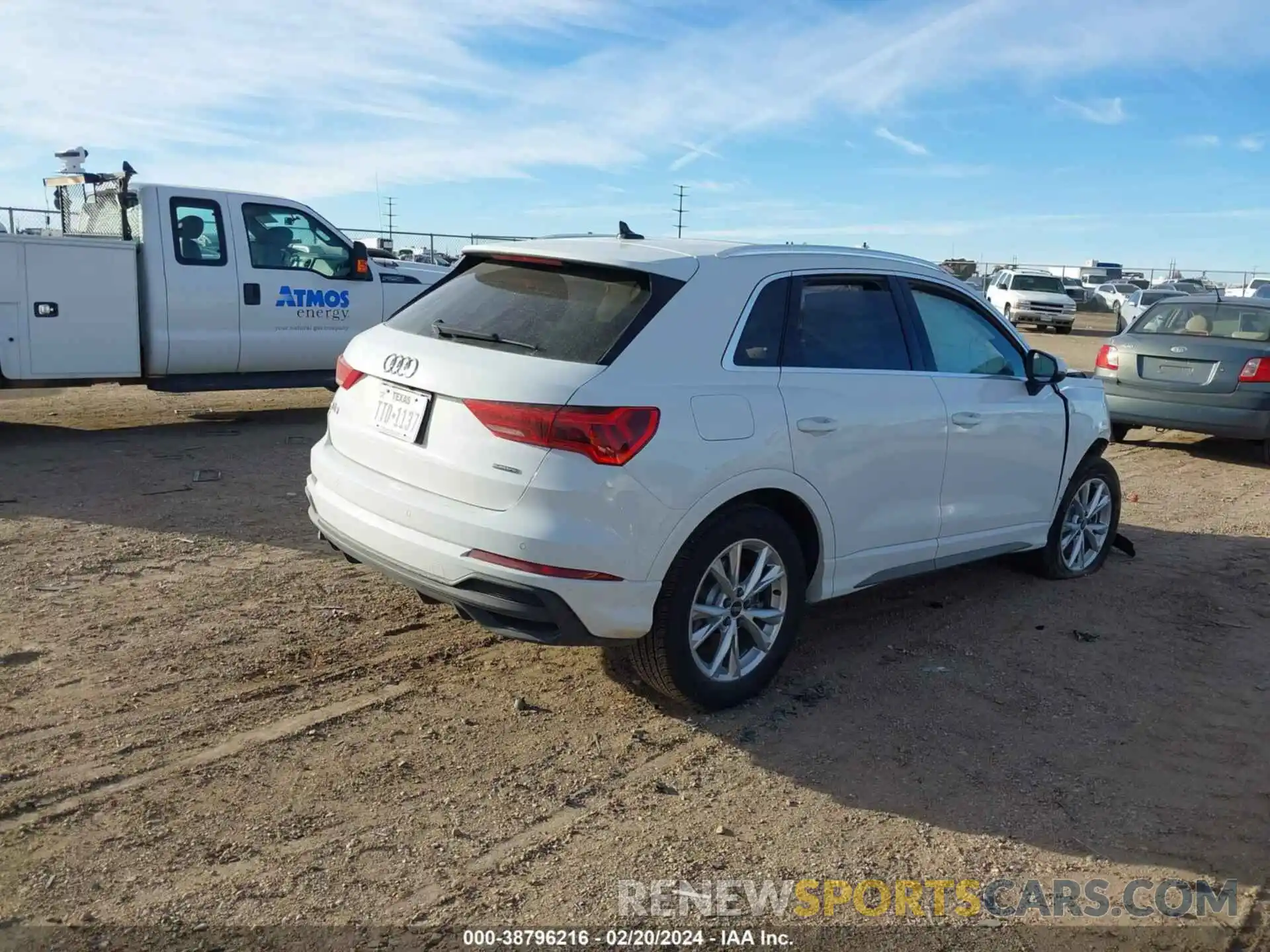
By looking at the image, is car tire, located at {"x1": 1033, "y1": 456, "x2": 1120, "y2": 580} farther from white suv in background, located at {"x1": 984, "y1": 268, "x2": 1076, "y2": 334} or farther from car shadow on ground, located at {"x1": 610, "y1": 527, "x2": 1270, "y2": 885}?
white suv in background, located at {"x1": 984, "y1": 268, "x2": 1076, "y2": 334}

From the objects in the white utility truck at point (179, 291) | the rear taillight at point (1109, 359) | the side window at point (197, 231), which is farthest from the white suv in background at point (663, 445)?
the rear taillight at point (1109, 359)

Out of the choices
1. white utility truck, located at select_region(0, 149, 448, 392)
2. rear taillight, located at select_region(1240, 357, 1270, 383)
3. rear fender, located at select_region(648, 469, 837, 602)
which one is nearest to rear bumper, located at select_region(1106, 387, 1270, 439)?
rear taillight, located at select_region(1240, 357, 1270, 383)

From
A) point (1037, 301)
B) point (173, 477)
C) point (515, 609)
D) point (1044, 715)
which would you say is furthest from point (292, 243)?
point (1037, 301)

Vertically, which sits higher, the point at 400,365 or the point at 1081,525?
the point at 400,365

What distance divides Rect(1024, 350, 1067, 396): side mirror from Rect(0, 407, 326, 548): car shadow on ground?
4.13 meters

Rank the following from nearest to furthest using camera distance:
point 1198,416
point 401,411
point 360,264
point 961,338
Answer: point 401,411
point 961,338
point 1198,416
point 360,264

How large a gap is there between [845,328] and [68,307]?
7.14 meters

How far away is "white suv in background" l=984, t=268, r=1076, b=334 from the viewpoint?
31391 millimetres

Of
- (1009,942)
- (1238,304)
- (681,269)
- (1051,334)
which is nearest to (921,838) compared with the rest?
(1009,942)

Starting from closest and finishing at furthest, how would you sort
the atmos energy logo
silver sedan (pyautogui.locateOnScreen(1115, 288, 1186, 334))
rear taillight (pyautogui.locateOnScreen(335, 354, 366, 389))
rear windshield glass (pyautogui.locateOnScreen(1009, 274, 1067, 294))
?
rear taillight (pyautogui.locateOnScreen(335, 354, 366, 389)), the atmos energy logo, silver sedan (pyautogui.locateOnScreen(1115, 288, 1186, 334)), rear windshield glass (pyautogui.locateOnScreen(1009, 274, 1067, 294))

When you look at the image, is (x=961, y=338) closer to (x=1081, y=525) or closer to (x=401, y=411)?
(x=1081, y=525)

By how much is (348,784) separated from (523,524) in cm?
105

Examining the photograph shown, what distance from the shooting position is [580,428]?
12.5ft

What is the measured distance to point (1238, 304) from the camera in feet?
36.4
